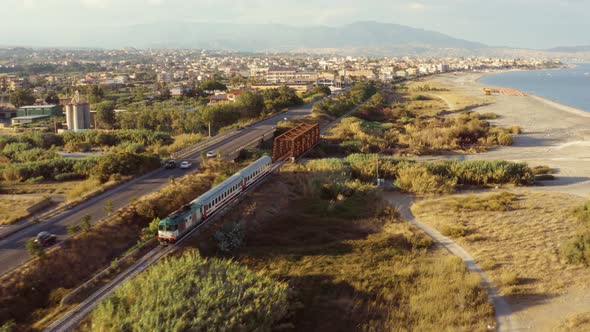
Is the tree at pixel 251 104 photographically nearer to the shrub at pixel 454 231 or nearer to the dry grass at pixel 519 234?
the dry grass at pixel 519 234

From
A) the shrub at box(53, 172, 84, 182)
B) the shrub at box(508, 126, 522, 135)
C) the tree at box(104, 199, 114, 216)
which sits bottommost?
the shrub at box(53, 172, 84, 182)

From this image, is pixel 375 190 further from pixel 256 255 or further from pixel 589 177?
pixel 589 177

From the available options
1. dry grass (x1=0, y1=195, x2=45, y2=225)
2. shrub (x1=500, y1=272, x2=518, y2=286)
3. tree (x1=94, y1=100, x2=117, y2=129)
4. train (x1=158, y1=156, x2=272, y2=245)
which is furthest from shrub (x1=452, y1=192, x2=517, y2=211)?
tree (x1=94, y1=100, x2=117, y2=129)

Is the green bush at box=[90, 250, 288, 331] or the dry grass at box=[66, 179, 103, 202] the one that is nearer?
the green bush at box=[90, 250, 288, 331]

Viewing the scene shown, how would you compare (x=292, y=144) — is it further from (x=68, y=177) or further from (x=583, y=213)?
(x=583, y=213)

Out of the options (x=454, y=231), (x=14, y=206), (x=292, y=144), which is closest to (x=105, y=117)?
(x=292, y=144)

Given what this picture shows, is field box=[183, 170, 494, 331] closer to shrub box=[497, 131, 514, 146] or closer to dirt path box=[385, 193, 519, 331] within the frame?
dirt path box=[385, 193, 519, 331]
